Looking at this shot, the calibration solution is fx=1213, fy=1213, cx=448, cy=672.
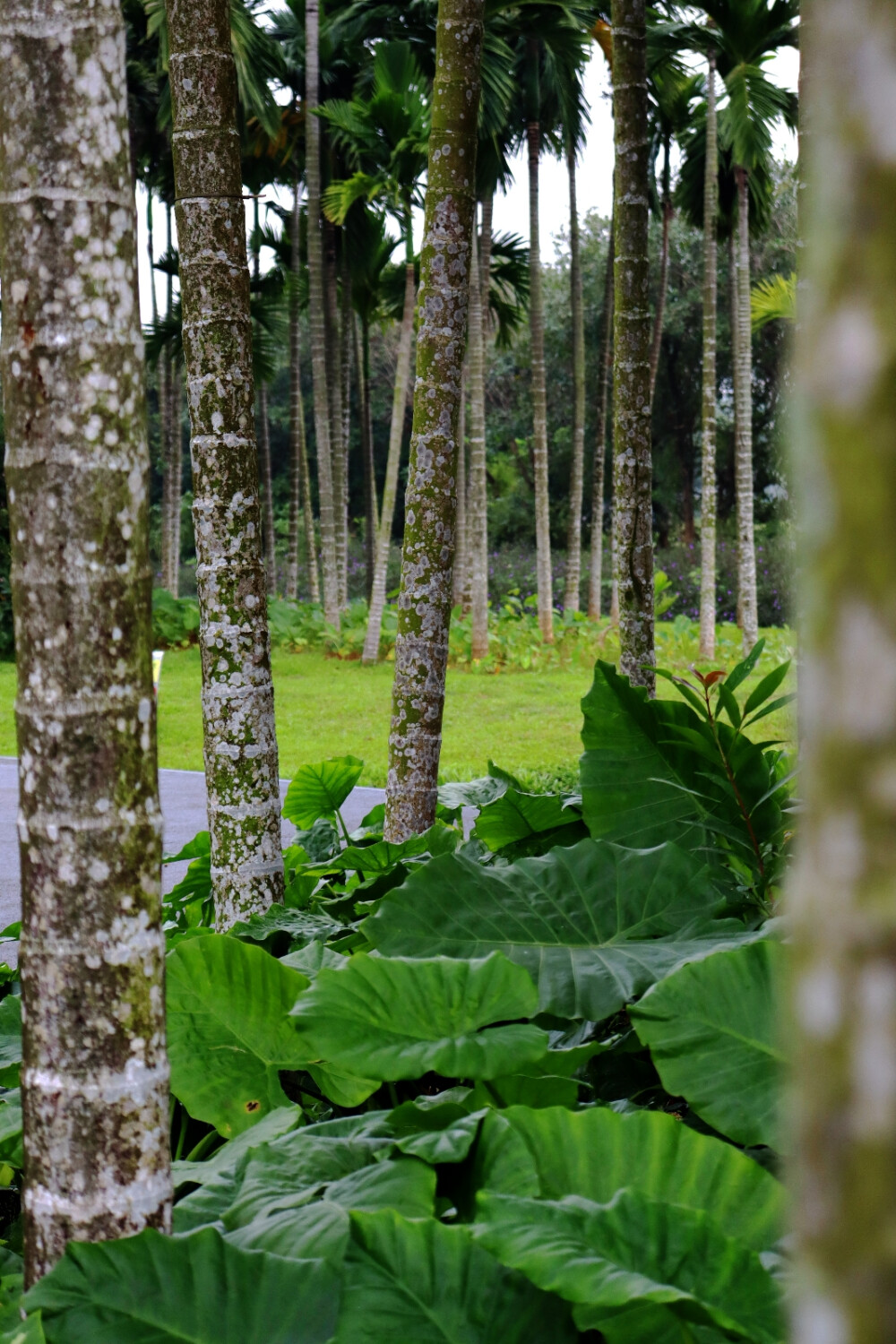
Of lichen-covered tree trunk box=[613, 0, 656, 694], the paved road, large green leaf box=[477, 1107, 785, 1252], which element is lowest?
the paved road

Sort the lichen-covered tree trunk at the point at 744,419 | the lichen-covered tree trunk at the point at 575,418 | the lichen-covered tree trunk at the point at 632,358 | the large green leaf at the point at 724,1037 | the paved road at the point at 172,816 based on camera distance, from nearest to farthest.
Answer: the large green leaf at the point at 724,1037, the lichen-covered tree trunk at the point at 632,358, the paved road at the point at 172,816, the lichen-covered tree trunk at the point at 744,419, the lichen-covered tree trunk at the point at 575,418

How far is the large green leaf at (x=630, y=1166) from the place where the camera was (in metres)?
1.25

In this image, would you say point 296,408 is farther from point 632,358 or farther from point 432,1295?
point 432,1295

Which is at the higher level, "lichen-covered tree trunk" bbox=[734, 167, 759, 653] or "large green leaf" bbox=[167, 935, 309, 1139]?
"lichen-covered tree trunk" bbox=[734, 167, 759, 653]

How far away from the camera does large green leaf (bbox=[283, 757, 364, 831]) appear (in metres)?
3.63

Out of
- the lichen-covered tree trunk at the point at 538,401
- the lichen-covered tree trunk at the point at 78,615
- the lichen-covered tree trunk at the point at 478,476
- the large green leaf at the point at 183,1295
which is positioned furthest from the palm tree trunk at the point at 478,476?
the large green leaf at the point at 183,1295

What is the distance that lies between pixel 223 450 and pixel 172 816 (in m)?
6.32

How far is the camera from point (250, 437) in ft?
10.4

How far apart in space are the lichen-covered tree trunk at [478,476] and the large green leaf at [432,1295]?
A: 14.6 m

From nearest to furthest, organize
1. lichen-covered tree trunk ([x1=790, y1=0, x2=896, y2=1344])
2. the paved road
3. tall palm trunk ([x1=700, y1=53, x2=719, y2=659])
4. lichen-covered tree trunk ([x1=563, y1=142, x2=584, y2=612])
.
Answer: lichen-covered tree trunk ([x1=790, y1=0, x2=896, y2=1344]) < the paved road < tall palm trunk ([x1=700, y1=53, x2=719, y2=659]) < lichen-covered tree trunk ([x1=563, y1=142, x2=584, y2=612])

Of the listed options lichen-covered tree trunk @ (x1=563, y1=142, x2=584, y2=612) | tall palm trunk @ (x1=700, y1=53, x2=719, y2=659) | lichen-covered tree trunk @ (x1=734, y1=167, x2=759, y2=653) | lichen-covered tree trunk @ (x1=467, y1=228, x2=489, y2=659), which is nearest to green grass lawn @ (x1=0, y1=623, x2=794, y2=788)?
lichen-covered tree trunk @ (x1=467, y1=228, x2=489, y2=659)

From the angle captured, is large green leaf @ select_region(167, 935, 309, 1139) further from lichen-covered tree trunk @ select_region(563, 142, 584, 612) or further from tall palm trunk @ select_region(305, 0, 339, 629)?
lichen-covered tree trunk @ select_region(563, 142, 584, 612)

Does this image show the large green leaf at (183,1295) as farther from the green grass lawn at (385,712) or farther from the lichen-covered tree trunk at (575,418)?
the lichen-covered tree trunk at (575,418)

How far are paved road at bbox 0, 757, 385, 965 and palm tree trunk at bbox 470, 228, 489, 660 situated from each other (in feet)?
21.4
